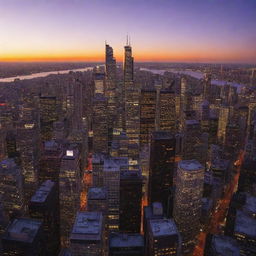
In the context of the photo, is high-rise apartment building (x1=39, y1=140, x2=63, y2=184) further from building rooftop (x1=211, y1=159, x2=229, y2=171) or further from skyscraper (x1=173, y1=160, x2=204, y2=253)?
building rooftop (x1=211, y1=159, x2=229, y2=171)

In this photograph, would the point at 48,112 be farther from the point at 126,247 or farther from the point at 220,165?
the point at 126,247

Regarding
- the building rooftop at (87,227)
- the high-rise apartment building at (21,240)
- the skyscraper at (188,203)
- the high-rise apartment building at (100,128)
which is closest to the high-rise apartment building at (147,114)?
the high-rise apartment building at (100,128)

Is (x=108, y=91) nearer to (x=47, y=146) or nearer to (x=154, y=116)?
(x=154, y=116)

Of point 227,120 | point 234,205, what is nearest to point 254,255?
point 234,205

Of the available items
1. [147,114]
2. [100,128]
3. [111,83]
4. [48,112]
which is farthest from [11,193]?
[111,83]

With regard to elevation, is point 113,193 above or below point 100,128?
below
